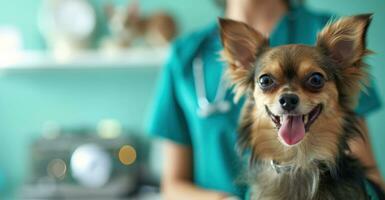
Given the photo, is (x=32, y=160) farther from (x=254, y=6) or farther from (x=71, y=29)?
(x=254, y=6)

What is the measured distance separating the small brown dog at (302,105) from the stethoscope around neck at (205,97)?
0.82 ft

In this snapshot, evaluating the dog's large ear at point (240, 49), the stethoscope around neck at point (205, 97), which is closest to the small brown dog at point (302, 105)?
the dog's large ear at point (240, 49)

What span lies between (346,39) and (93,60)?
1700 millimetres

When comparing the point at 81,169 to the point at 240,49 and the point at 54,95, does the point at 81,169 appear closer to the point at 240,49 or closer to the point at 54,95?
the point at 54,95

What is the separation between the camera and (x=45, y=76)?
2520mm

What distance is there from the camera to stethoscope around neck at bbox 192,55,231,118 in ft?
3.45

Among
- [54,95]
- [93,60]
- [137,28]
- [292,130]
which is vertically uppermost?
[137,28]

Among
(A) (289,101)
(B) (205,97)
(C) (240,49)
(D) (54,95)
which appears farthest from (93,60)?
(A) (289,101)

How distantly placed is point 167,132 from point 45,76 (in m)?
1.44

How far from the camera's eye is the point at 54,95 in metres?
2.52

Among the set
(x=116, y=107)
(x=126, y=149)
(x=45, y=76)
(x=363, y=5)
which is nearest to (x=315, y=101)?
(x=363, y=5)

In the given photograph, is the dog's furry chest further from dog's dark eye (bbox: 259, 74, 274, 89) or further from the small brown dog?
dog's dark eye (bbox: 259, 74, 274, 89)

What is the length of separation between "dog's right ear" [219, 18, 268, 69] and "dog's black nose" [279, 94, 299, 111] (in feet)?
0.34

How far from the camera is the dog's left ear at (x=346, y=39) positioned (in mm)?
596
